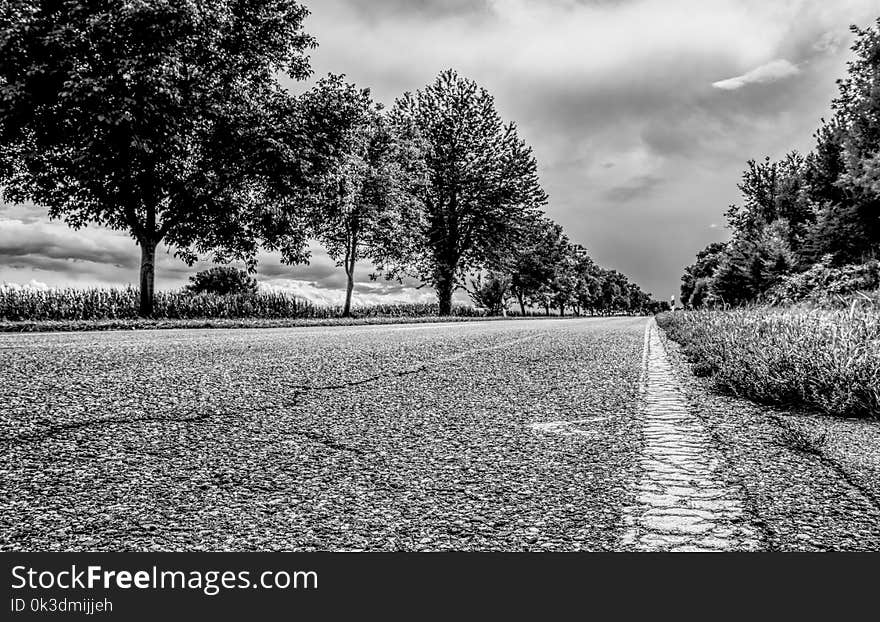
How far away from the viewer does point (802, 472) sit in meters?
2.31

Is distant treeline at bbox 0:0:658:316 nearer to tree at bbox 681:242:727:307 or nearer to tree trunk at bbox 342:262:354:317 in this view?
tree trunk at bbox 342:262:354:317

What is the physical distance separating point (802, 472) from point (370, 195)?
27.2 meters

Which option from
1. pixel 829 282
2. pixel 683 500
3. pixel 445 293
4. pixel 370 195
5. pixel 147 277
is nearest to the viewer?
pixel 683 500

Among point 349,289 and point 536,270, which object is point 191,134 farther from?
point 536,270

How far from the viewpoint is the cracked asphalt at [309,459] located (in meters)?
1.65

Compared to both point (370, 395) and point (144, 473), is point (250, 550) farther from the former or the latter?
point (370, 395)

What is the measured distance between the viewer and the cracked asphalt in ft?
5.42

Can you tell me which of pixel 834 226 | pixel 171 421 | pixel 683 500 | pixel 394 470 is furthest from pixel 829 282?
pixel 171 421

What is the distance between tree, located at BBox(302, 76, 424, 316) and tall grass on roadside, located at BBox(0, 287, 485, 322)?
3.25m

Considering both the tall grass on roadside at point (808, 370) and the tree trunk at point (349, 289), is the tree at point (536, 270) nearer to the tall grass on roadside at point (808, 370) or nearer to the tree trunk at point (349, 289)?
the tree trunk at point (349, 289)

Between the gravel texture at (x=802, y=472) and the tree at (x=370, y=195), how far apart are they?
844 inches

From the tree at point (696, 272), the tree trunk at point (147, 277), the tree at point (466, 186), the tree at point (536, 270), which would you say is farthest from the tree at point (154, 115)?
the tree at point (696, 272)

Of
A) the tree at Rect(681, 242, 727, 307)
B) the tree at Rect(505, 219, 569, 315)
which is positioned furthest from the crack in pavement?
the tree at Rect(681, 242, 727, 307)

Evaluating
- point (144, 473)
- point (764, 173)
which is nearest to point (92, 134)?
point (144, 473)
